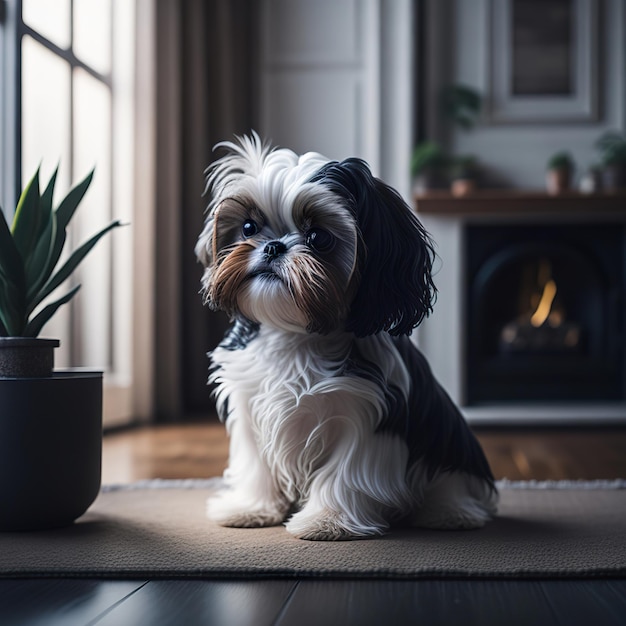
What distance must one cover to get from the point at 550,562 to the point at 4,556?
930 mm

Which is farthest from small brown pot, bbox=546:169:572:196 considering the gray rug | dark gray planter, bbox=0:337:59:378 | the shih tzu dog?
dark gray planter, bbox=0:337:59:378

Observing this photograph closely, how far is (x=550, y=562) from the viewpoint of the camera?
4.91 feet

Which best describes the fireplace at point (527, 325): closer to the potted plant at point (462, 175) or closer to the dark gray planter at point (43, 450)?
the potted plant at point (462, 175)

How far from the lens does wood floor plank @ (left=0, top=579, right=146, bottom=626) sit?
1224mm

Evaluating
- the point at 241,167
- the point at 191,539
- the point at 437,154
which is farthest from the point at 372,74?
the point at 191,539

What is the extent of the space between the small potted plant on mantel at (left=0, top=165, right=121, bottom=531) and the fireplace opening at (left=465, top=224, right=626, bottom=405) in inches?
115

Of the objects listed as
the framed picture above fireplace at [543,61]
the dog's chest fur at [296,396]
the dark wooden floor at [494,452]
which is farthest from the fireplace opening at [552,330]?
the dog's chest fur at [296,396]

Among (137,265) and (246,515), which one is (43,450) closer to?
(246,515)

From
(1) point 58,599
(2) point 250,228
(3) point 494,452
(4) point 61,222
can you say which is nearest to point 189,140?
(3) point 494,452

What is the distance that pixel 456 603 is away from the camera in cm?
129

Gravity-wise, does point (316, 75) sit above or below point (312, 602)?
above

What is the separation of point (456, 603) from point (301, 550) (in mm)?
344

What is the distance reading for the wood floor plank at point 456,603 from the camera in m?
1.21

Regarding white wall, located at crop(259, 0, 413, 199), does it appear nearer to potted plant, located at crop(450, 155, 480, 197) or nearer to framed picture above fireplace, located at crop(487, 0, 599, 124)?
potted plant, located at crop(450, 155, 480, 197)
